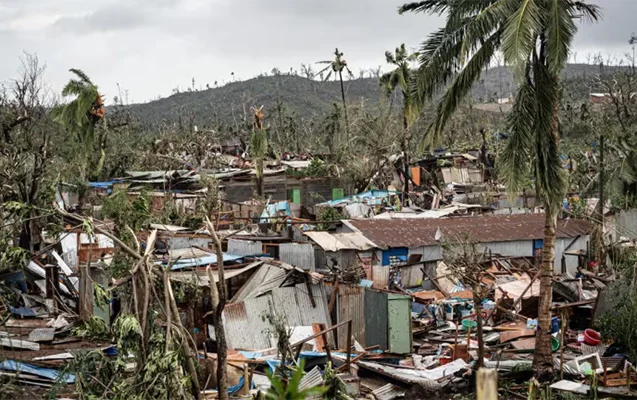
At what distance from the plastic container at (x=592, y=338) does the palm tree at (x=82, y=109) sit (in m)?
18.0

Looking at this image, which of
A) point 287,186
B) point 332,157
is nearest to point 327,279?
point 287,186

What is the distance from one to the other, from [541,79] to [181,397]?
766 centimetres

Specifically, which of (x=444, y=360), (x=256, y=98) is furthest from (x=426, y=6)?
(x=256, y=98)

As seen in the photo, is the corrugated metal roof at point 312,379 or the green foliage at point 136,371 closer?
the green foliage at point 136,371

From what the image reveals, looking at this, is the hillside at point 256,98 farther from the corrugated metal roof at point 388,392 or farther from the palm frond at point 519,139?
the palm frond at point 519,139

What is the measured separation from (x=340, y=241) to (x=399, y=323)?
5620 millimetres

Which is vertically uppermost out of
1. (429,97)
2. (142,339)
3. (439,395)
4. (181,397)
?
(429,97)

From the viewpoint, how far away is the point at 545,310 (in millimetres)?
13312

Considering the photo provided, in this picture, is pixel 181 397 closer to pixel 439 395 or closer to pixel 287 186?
pixel 439 395

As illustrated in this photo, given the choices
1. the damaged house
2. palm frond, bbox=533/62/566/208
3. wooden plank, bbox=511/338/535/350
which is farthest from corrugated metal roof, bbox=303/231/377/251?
palm frond, bbox=533/62/566/208

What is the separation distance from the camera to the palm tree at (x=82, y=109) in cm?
2620

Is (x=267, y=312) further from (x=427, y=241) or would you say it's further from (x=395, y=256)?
(x=427, y=241)

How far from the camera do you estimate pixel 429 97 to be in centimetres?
1381

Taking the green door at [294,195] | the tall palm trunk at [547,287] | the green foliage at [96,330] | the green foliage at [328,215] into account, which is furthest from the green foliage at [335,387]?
the green door at [294,195]
